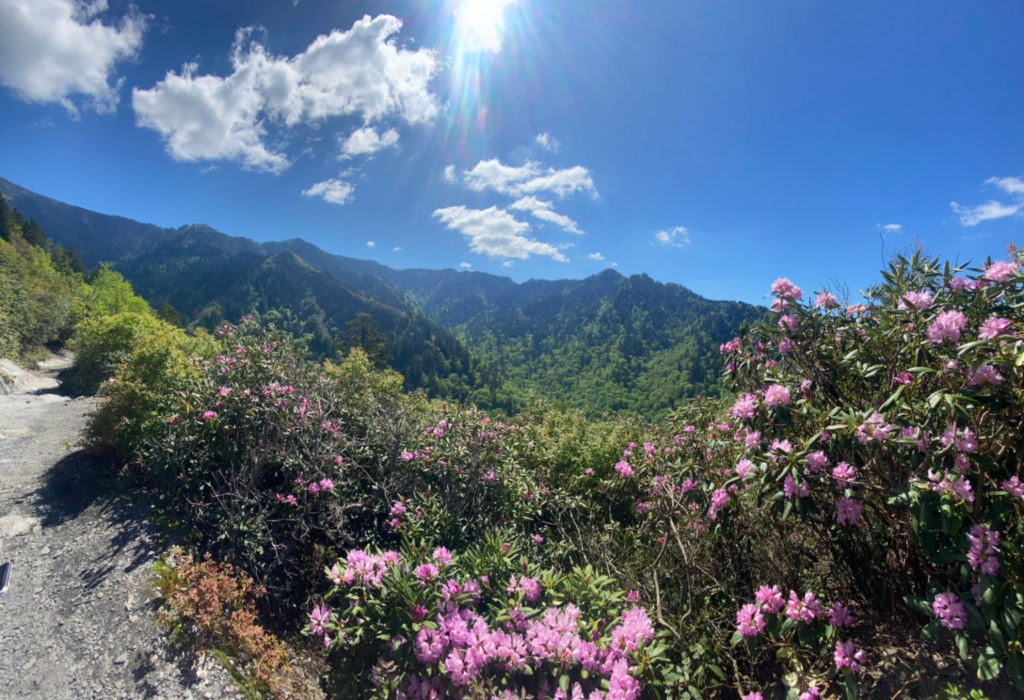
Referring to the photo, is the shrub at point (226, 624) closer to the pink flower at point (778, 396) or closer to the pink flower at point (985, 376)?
the pink flower at point (778, 396)

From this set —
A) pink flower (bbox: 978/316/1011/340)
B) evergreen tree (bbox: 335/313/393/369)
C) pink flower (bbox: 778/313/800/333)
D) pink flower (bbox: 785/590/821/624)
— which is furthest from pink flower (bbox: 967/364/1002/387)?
evergreen tree (bbox: 335/313/393/369)

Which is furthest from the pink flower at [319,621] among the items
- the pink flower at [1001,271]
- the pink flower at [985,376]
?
the pink flower at [1001,271]

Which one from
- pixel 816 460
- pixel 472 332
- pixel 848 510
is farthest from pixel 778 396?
pixel 472 332

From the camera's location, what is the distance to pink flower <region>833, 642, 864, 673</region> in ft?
5.79

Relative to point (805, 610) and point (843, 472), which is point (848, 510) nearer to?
point (843, 472)

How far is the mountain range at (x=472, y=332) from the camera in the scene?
284 ft

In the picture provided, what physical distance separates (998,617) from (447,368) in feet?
278

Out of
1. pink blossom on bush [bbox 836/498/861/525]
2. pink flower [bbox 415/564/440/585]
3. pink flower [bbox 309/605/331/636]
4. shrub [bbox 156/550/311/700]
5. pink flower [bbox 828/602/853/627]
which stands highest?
pink blossom on bush [bbox 836/498/861/525]

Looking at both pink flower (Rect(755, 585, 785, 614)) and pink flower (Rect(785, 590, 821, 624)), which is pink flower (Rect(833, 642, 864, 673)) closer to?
pink flower (Rect(785, 590, 821, 624))

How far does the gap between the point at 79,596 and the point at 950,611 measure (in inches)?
219

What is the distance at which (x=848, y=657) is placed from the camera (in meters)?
1.79

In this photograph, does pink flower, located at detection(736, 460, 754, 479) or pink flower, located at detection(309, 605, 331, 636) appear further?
pink flower, located at detection(309, 605, 331, 636)

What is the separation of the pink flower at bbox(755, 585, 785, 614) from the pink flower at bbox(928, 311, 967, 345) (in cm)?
138

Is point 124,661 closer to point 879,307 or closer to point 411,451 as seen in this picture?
point 411,451
